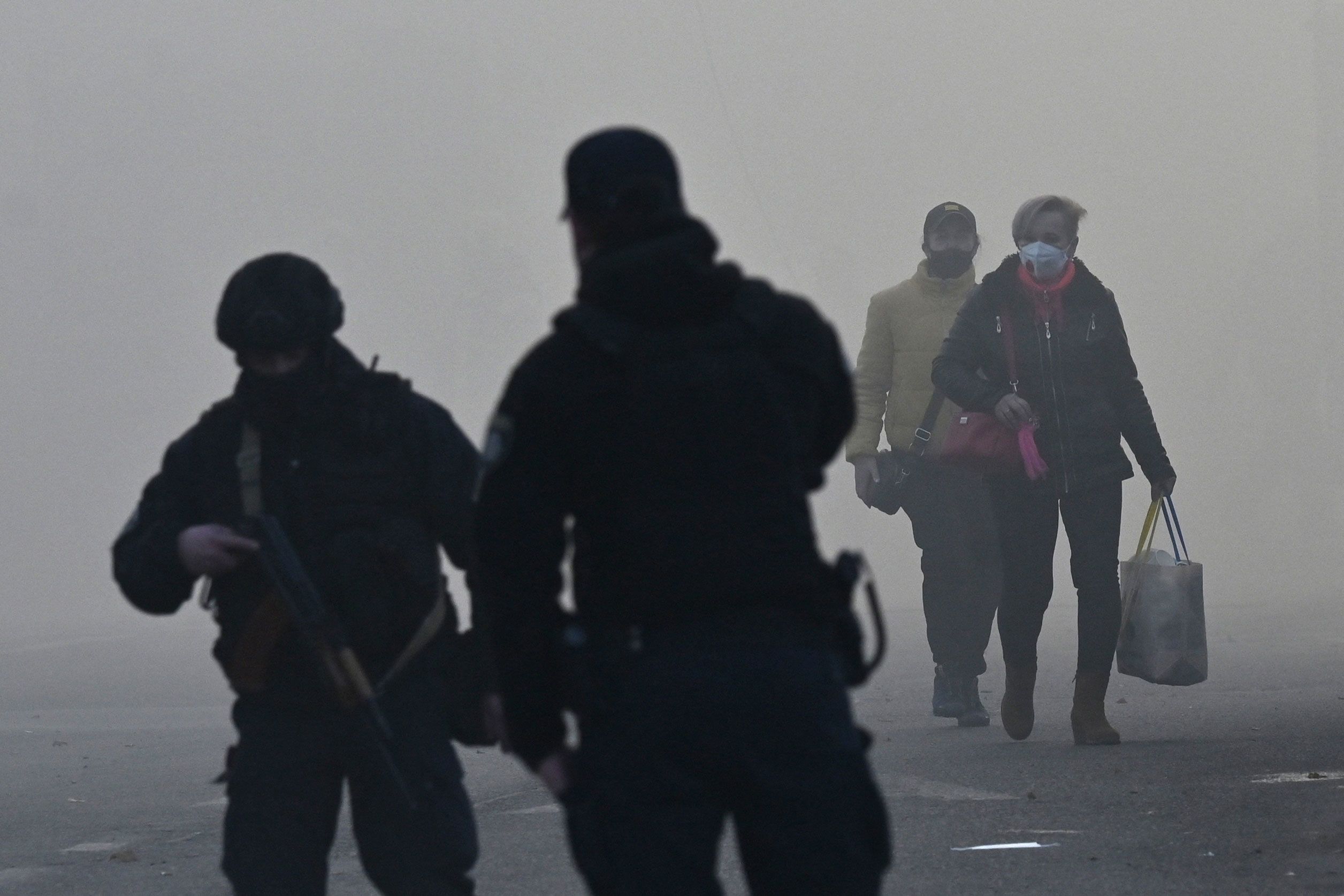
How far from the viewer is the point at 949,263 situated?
9.74 metres

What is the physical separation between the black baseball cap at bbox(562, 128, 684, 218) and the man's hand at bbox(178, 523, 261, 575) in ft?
4.00

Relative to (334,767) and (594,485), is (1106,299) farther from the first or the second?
(594,485)

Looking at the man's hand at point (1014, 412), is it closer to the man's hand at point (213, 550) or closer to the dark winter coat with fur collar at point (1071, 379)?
the dark winter coat with fur collar at point (1071, 379)

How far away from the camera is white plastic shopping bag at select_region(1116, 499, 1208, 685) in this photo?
824 centimetres

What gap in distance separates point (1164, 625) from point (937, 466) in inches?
60.5

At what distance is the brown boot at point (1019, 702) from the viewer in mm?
8492

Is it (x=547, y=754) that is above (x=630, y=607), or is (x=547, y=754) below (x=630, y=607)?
below

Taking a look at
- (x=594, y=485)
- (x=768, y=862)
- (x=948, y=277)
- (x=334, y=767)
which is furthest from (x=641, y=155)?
(x=948, y=277)

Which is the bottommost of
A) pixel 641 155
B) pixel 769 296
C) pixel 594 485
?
pixel 594 485

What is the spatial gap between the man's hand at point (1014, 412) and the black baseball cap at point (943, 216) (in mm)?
1571

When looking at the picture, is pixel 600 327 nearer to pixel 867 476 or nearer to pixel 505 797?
pixel 505 797

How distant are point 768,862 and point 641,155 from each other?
2.83 ft

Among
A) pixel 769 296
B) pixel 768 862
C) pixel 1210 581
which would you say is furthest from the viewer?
pixel 1210 581

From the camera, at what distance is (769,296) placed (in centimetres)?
287
